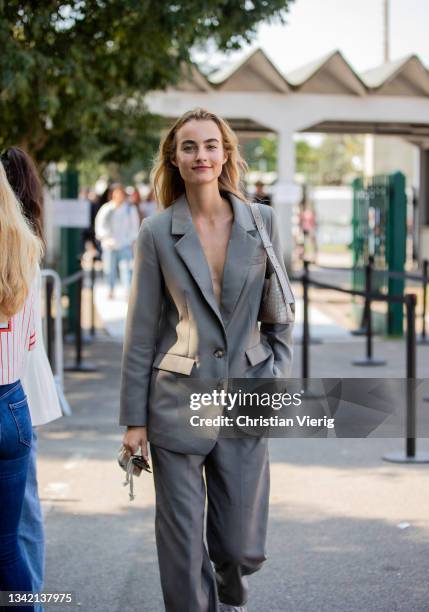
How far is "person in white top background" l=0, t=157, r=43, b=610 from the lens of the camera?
343 cm

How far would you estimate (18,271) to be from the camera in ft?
11.3

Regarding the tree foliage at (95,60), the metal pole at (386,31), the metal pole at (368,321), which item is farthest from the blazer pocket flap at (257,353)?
the metal pole at (386,31)

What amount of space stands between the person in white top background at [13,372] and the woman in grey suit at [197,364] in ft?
1.29

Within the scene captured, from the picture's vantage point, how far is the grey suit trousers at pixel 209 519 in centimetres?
375

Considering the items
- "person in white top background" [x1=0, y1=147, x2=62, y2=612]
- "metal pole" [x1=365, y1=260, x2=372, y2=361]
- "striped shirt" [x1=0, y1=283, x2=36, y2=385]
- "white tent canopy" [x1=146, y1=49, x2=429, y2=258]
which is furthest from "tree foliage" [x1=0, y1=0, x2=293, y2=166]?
"white tent canopy" [x1=146, y1=49, x2=429, y2=258]

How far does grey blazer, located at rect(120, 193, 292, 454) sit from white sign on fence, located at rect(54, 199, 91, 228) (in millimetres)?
9297

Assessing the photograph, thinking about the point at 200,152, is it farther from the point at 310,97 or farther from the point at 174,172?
the point at 310,97

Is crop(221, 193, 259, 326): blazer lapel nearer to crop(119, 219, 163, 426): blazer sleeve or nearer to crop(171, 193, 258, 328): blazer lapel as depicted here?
crop(171, 193, 258, 328): blazer lapel

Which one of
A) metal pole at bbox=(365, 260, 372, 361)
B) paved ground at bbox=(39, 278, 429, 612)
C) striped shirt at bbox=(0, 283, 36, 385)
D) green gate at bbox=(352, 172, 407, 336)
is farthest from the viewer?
green gate at bbox=(352, 172, 407, 336)

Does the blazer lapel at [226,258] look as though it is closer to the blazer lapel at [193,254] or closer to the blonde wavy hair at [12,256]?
the blazer lapel at [193,254]

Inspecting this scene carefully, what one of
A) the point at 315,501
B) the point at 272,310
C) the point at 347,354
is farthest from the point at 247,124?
the point at 272,310

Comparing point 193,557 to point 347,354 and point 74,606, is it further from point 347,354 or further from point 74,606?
point 347,354

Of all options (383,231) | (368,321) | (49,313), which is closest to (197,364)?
(49,313)

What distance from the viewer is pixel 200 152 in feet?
12.6
